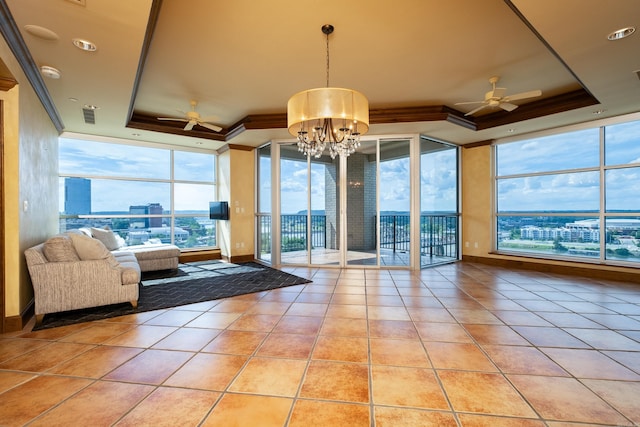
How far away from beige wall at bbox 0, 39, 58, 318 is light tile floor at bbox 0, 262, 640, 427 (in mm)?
541

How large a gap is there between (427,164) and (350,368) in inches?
188

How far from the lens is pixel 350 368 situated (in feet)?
6.93

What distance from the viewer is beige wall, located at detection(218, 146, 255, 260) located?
6500mm

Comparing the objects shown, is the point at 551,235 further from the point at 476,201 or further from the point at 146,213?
the point at 146,213

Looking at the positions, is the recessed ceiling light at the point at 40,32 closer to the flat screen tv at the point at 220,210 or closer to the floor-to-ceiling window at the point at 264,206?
the floor-to-ceiling window at the point at 264,206

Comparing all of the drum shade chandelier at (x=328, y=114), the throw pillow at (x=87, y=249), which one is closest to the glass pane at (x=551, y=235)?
the drum shade chandelier at (x=328, y=114)

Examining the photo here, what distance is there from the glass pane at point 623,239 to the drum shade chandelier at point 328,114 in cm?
485

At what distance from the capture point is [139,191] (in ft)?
20.8

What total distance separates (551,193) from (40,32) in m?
7.46

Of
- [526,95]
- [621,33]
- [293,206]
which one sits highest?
[621,33]

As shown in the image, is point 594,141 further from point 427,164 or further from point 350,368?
point 350,368

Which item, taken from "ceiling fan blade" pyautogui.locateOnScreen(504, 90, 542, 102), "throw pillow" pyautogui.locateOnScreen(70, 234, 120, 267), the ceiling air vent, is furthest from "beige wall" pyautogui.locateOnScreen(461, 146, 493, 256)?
the ceiling air vent

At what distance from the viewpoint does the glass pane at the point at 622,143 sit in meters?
4.62

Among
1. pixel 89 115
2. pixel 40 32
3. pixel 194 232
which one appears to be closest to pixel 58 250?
pixel 40 32
